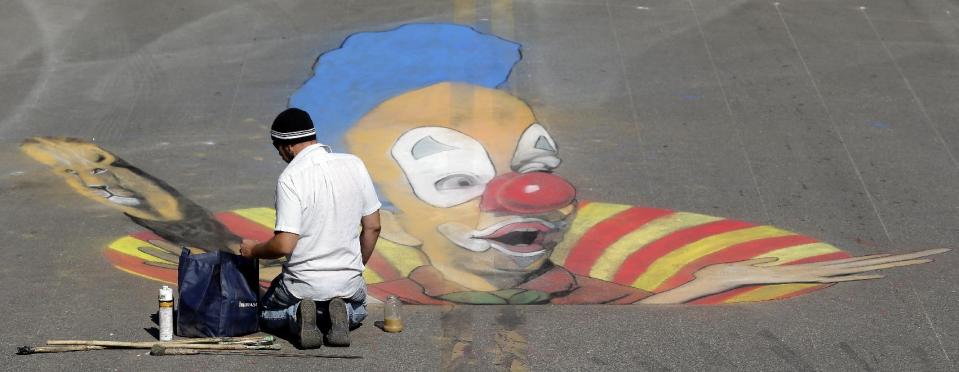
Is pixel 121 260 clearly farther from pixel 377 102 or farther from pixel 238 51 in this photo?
pixel 238 51

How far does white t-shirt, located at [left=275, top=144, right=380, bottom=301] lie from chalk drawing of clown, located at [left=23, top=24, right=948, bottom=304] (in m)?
1.29

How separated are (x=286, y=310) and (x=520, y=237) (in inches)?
114

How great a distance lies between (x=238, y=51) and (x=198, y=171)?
8.18ft

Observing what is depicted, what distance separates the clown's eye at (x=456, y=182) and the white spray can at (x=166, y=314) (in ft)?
12.3

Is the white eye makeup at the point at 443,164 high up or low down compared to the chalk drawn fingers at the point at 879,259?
up

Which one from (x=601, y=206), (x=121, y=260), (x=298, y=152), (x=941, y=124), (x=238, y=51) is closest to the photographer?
(x=298, y=152)

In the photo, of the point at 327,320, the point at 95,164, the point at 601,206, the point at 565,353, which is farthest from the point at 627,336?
the point at 95,164

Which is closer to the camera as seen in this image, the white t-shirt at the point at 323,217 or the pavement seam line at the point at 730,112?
the white t-shirt at the point at 323,217

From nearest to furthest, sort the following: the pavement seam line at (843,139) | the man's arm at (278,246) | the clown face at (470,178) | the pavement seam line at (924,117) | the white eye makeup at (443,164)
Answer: the man's arm at (278,246) < the pavement seam line at (924,117) < the pavement seam line at (843,139) < the clown face at (470,178) < the white eye makeup at (443,164)

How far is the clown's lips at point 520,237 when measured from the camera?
8.48 metres

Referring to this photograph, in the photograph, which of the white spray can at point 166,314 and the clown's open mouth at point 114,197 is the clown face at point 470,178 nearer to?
the clown's open mouth at point 114,197

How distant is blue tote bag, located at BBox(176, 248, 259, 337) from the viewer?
5.91 m

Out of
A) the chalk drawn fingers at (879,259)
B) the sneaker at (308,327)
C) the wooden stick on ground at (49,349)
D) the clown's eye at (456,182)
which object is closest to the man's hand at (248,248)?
the sneaker at (308,327)

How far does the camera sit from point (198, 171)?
9547 millimetres
